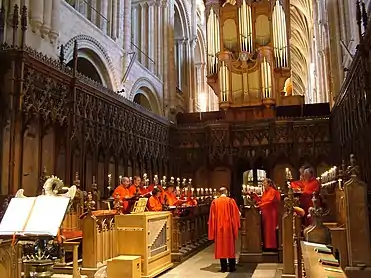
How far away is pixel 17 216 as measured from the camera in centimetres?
320

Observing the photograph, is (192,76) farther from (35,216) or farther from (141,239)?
(35,216)

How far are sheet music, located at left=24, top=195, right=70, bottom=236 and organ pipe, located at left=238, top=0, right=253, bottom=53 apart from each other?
57.8ft

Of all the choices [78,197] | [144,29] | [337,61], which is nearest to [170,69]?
[144,29]

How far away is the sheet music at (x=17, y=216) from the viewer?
310 cm

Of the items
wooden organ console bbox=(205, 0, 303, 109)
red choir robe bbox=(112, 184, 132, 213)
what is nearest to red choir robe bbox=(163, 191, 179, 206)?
red choir robe bbox=(112, 184, 132, 213)

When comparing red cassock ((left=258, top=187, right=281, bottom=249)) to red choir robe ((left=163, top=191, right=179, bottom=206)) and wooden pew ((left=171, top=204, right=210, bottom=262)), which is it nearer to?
wooden pew ((left=171, top=204, right=210, bottom=262))

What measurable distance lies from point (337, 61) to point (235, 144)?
5060mm

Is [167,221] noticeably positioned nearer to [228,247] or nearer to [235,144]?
[228,247]

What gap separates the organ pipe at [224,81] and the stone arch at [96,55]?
17.9 ft

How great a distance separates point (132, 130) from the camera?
45.4 ft

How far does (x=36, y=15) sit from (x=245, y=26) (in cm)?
1221

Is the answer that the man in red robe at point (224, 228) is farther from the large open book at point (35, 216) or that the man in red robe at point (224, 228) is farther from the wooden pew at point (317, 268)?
the wooden pew at point (317, 268)

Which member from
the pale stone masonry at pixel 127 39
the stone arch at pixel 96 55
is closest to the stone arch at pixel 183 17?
the pale stone masonry at pixel 127 39

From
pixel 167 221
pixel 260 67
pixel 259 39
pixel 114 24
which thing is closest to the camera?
pixel 167 221
